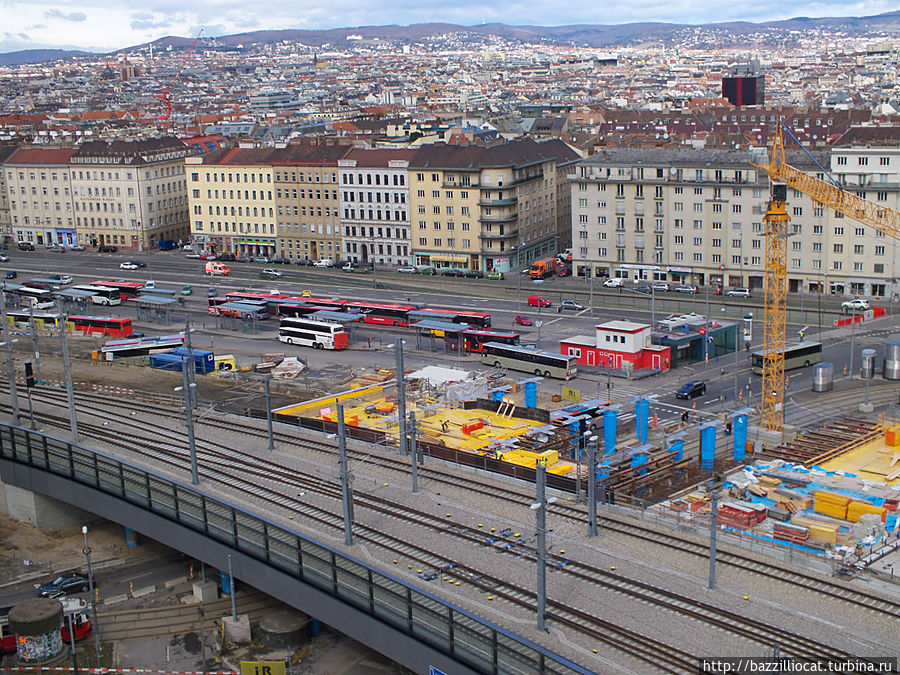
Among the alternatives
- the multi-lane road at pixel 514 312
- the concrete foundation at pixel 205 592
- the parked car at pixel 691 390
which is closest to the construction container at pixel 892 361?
the multi-lane road at pixel 514 312

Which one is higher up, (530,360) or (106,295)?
(106,295)

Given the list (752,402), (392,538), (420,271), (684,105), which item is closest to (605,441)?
(752,402)

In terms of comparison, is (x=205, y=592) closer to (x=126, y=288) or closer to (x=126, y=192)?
(x=126, y=288)

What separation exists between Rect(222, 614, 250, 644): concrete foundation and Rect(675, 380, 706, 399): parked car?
26473 mm

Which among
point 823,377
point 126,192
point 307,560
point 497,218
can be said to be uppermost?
point 126,192

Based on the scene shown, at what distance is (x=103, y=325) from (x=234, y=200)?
28260mm

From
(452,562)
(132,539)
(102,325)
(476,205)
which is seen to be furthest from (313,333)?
(452,562)

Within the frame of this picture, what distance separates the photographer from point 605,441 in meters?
43.3

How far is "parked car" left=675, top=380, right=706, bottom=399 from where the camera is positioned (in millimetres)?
51375

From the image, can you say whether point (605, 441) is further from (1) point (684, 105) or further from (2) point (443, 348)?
(1) point (684, 105)

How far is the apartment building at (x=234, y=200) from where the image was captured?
307 feet

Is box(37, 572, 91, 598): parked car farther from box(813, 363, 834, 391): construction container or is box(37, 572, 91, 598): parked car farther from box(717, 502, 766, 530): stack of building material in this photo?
box(813, 363, 834, 391): construction container

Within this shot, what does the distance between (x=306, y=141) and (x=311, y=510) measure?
2622 inches

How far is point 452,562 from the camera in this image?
29.3m
